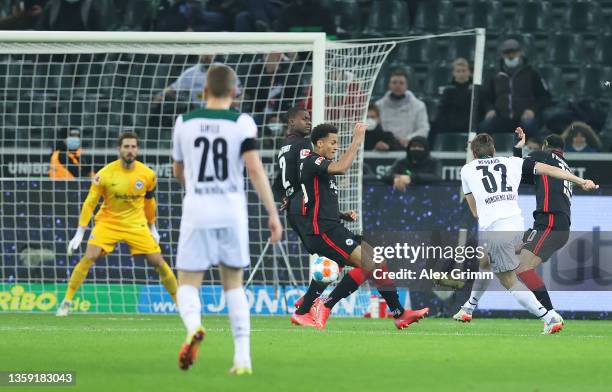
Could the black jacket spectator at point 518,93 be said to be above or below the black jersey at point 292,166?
above

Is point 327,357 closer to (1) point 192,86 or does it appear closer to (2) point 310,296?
(2) point 310,296

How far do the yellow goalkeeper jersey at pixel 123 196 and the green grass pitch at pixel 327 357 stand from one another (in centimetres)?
133

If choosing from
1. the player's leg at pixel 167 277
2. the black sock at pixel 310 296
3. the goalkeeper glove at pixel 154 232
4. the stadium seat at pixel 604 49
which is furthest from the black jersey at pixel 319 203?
the stadium seat at pixel 604 49

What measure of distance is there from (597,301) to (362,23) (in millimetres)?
7201

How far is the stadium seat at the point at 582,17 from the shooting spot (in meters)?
21.1

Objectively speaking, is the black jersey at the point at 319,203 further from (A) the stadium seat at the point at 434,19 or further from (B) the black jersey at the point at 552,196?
(A) the stadium seat at the point at 434,19

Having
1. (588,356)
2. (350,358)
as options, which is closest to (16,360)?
(350,358)

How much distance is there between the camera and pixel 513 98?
→ 62.9ft

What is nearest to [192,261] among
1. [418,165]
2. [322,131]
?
[322,131]

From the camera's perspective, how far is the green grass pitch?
796cm

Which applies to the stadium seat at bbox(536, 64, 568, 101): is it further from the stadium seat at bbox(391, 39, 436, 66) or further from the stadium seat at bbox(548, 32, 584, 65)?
the stadium seat at bbox(391, 39, 436, 66)

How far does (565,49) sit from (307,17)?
4.15 meters

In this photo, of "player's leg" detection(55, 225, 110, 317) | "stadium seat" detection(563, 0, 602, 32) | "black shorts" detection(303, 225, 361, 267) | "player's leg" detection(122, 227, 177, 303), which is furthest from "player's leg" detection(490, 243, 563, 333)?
"stadium seat" detection(563, 0, 602, 32)

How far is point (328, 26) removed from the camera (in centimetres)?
2014
